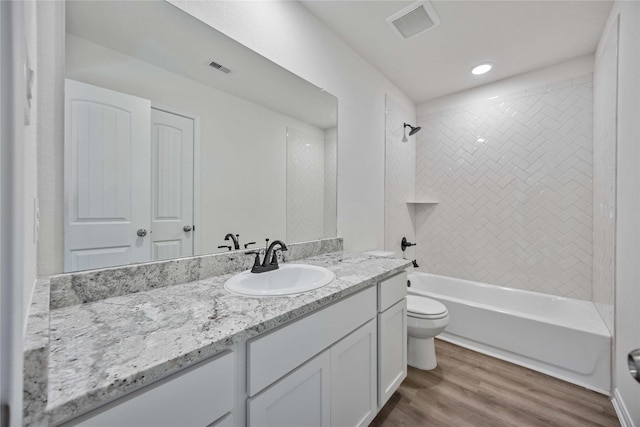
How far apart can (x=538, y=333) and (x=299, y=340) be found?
6.77 ft

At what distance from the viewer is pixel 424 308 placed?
2.05 metres

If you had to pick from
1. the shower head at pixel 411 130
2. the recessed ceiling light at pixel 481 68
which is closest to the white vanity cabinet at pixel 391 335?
the shower head at pixel 411 130

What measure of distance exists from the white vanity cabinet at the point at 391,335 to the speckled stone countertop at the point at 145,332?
39 centimetres

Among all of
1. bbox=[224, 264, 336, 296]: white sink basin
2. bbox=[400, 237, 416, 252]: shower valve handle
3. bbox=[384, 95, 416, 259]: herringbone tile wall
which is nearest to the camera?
bbox=[224, 264, 336, 296]: white sink basin

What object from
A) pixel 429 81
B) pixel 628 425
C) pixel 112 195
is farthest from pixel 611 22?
pixel 112 195

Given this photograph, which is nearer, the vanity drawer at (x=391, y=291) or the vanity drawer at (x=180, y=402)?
the vanity drawer at (x=180, y=402)

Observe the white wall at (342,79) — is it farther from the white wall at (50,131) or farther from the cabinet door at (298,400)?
the cabinet door at (298,400)

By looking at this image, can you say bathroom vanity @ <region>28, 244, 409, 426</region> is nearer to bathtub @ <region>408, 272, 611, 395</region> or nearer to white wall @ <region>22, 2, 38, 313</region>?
white wall @ <region>22, 2, 38, 313</region>

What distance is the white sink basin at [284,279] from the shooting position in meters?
1.10

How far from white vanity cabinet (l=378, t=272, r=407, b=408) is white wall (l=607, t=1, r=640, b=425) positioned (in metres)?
1.05

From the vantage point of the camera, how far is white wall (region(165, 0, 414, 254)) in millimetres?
1434

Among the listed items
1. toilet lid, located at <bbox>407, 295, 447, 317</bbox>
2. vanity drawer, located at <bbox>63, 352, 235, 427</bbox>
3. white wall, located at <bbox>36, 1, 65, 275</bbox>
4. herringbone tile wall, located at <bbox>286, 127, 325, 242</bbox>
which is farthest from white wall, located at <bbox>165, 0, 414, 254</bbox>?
vanity drawer, located at <bbox>63, 352, 235, 427</bbox>

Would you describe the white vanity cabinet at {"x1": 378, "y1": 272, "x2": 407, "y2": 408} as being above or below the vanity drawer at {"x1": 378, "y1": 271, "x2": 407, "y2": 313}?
below

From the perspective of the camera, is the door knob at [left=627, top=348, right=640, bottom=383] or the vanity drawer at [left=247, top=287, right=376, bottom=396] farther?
the vanity drawer at [left=247, top=287, right=376, bottom=396]
